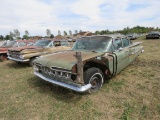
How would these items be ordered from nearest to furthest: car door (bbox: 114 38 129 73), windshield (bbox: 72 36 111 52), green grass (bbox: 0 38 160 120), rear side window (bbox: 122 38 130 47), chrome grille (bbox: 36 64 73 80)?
1. green grass (bbox: 0 38 160 120)
2. chrome grille (bbox: 36 64 73 80)
3. windshield (bbox: 72 36 111 52)
4. car door (bbox: 114 38 129 73)
5. rear side window (bbox: 122 38 130 47)

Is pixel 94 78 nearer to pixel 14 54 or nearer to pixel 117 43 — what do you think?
pixel 117 43

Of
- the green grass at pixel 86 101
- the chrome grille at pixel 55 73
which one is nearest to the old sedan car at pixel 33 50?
the green grass at pixel 86 101

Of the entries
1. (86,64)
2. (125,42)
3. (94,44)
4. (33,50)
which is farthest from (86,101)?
(33,50)

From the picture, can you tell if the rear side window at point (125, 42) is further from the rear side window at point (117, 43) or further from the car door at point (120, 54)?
the rear side window at point (117, 43)

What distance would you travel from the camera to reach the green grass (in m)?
3.19

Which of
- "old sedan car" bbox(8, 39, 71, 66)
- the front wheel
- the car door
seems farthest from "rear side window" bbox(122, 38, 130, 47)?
"old sedan car" bbox(8, 39, 71, 66)

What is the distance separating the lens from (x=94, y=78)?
397cm

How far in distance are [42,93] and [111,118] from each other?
215 cm

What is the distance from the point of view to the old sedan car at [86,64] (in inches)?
137

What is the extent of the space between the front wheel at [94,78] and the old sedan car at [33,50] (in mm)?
4105

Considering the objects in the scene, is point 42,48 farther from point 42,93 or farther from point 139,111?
point 139,111

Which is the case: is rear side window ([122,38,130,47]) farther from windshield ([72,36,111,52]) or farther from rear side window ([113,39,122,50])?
windshield ([72,36,111,52])

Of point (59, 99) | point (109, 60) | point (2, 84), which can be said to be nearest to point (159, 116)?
point (109, 60)

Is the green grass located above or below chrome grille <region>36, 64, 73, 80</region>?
below
